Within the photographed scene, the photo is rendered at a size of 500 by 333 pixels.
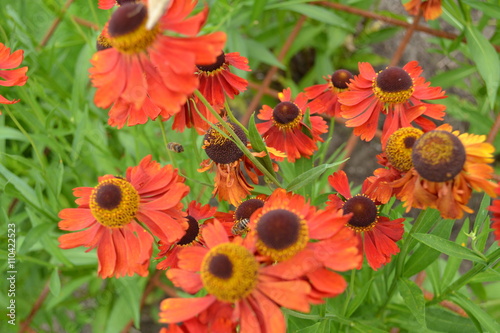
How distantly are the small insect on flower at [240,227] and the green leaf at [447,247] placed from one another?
30cm

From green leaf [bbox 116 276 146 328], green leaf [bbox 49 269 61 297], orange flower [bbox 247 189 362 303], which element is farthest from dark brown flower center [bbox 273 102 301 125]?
green leaf [bbox 116 276 146 328]

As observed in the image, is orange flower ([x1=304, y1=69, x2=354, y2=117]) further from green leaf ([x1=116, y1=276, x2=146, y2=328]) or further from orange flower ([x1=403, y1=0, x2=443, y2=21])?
green leaf ([x1=116, y1=276, x2=146, y2=328])

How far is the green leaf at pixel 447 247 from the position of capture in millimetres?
831

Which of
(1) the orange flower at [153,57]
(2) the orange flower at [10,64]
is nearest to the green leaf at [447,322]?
(1) the orange flower at [153,57]

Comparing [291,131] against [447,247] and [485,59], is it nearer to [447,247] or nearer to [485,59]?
[447,247]

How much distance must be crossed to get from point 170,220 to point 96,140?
901 millimetres

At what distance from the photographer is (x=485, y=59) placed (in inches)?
60.0

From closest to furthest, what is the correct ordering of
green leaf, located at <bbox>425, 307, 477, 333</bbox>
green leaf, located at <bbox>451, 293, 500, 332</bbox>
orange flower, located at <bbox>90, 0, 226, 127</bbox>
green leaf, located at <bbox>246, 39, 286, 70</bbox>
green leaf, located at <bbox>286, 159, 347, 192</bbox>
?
orange flower, located at <bbox>90, 0, 226, 127</bbox>, green leaf, located at <bbox>286, 159, 347, 192</bbox>, green leaf, located at <bbox>451, 293, 500, 332</bbox>, green leaf, located at <bbox>425, 307, 477, 333</bbox>, green leaf, located at <bbox>246, 39, 286, 70</bbox>

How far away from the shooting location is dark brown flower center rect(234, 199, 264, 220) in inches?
34.1

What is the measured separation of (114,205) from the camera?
854mm

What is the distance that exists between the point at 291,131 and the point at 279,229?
0.41 metres

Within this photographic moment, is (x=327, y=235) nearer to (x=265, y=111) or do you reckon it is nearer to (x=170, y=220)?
(x=170, y=220)

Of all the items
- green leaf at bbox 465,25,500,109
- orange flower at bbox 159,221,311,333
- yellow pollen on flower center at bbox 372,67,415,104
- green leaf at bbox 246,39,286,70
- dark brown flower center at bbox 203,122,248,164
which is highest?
green leaf at bbox 246,39,286,70

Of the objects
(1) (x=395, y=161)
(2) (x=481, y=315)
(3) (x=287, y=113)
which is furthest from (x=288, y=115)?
(2) (x=481, y=315)
